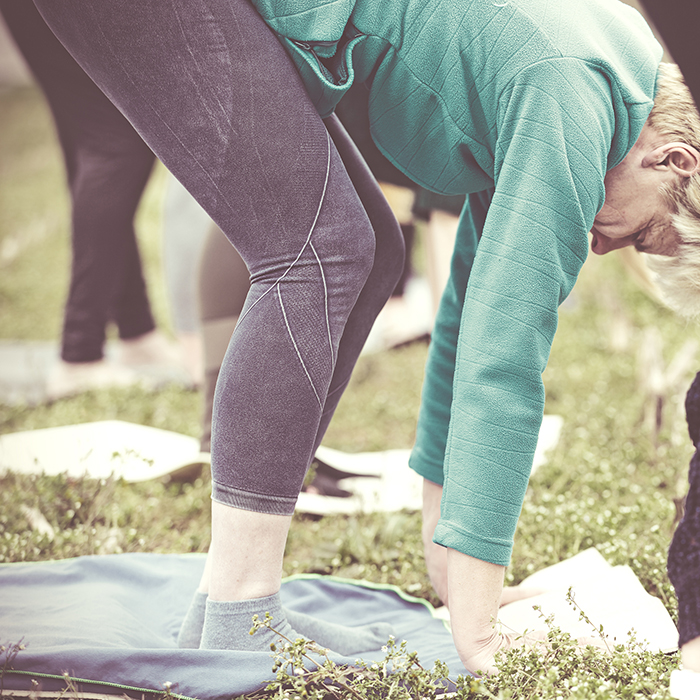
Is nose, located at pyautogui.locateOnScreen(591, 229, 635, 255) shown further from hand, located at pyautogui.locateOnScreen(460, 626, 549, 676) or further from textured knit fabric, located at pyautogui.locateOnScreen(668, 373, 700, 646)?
hand, located at pyautogui.locateOnScreen(460, 626, 549, 676)

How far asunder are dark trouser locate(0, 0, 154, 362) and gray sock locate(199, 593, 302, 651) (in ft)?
7.31

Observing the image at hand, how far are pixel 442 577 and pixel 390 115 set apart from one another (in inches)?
42.1

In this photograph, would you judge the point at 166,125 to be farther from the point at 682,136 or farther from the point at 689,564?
the point at 689,564

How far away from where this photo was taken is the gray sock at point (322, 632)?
150 centimetres

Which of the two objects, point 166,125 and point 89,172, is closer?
point 166,125

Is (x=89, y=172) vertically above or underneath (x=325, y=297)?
underneath

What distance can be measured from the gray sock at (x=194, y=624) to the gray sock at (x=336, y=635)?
0.62 feet

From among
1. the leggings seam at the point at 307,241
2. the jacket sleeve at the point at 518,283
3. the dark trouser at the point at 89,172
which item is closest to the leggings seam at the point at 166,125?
the leggings seam at the point at 307,241

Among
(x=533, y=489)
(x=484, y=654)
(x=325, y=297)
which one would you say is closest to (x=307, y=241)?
(x=325, y=297)

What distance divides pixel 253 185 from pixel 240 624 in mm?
787

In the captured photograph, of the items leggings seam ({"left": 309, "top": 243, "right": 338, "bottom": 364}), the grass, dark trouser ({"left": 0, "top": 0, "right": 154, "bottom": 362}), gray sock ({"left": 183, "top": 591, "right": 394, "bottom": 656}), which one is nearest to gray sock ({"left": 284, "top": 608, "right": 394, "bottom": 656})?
gray sock ({"left": 183, "top": 591, "right": 394, "bottom": 656})

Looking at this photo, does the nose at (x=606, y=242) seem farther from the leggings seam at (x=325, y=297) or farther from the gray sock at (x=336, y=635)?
the gray sock at (x=336, y=635)

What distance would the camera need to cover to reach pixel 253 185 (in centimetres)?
124

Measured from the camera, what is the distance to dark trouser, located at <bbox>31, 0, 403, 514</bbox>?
120 cm
